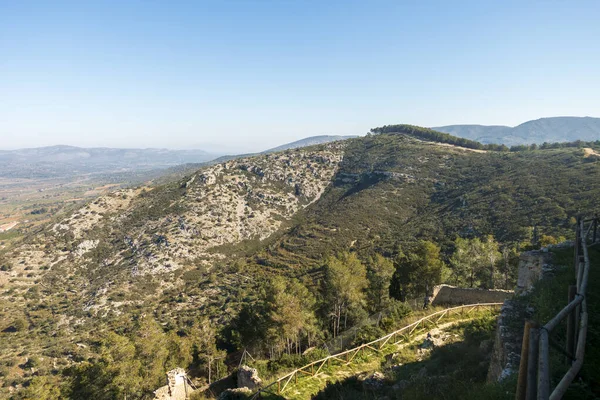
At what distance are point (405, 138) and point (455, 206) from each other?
84.4m

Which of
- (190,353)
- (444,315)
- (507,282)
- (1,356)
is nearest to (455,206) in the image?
(507,282)

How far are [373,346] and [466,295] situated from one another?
1085 cm

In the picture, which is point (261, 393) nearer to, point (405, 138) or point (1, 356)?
point (1, 356)

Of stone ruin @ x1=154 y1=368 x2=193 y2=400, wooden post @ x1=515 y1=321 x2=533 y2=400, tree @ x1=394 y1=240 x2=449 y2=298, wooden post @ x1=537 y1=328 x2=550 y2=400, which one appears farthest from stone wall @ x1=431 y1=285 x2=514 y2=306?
wooden post @ x1=537 y1=328 x2=550 y2=400

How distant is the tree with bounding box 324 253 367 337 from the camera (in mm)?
28609

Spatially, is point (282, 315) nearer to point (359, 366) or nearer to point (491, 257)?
point (359, 366)

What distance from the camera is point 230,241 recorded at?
9869 centimetres

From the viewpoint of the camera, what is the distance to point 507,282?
106ft

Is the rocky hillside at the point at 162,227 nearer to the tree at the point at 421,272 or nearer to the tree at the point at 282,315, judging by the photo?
the tree at the point at 282,315

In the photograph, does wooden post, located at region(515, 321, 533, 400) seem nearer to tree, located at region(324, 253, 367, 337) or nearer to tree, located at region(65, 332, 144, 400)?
tree, located at region(65, 332, 144, 400)

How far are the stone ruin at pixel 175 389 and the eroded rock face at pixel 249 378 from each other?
409 centimetres

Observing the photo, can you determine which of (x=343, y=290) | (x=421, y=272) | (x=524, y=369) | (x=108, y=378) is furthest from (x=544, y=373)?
(x=421, y=272)

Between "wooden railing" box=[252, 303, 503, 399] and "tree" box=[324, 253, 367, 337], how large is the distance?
10938mm

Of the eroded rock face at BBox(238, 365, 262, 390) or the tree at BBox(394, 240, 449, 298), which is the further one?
the tree at BBox(394, 240, 449, 298)
